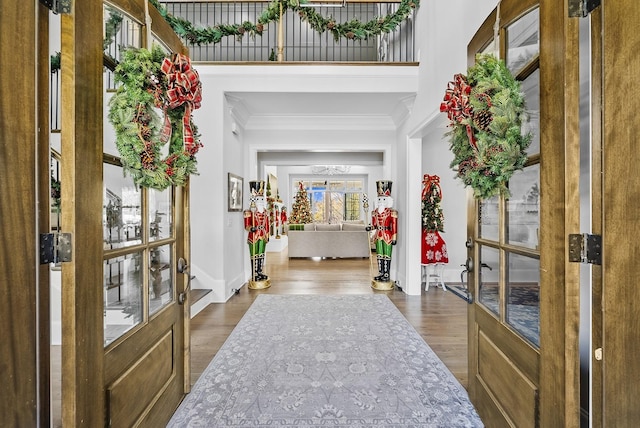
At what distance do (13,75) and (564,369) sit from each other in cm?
197

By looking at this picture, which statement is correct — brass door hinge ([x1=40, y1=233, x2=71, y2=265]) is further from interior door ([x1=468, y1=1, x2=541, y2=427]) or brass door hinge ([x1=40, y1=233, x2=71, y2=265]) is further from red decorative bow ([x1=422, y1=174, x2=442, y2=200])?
red decorative bow ([x1=422, y1=174, x2=442, y2=200])

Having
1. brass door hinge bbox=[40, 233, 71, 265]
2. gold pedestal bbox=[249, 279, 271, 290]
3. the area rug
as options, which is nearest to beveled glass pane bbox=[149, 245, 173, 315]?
→ brass door hinge bbox=[40, 233, 71, 265]

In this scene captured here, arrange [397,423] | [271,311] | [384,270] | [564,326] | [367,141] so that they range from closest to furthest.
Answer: [564,326] < [397,423] < [271,311] < [384,270] < [367,141]

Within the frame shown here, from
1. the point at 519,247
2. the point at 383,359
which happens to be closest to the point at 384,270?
the point at 383,359

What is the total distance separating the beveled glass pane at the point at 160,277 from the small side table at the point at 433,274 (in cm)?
376

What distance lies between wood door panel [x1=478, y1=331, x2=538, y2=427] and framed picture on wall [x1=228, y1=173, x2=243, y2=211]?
11.9 feet

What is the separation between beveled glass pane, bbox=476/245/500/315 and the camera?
1.50 m

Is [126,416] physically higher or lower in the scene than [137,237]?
lower

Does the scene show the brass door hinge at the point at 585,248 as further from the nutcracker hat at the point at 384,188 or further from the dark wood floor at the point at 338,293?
the nutcracker hat at the point at 384,188

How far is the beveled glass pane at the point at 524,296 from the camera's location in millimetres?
1244

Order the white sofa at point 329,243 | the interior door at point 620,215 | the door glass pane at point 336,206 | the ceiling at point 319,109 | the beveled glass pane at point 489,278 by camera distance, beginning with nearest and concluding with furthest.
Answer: the interior door at point 620,215 → the beveled glass pane at point 489,278 → the ceiling at point 319,109 → the white sofa at point 329,243 → the door glass pane at point 336,206

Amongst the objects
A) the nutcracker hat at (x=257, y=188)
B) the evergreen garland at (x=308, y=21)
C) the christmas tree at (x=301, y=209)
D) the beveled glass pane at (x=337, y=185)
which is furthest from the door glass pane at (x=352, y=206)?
the evergreen garland at (x=308, y=21)

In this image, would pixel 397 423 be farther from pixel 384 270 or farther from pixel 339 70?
pixel 339 70

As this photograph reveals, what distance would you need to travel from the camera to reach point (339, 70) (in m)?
4.05
